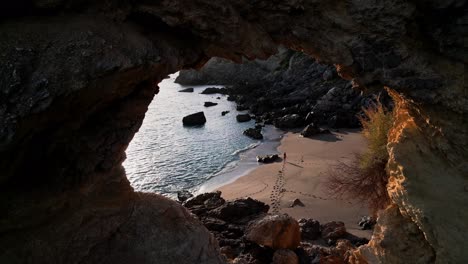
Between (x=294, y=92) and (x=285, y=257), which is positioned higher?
(x=285, y=257)

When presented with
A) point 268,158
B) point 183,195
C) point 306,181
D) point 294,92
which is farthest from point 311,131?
point 294,92

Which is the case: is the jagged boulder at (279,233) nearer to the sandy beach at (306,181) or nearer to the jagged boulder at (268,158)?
the sandy beach at (306,181)

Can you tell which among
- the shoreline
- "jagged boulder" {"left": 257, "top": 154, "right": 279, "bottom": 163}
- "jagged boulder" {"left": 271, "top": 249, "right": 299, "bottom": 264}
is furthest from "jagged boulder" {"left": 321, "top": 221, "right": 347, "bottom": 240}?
"jagged boulder" {"left": 257, "top": 154, "right": 279, "bottom": 163}

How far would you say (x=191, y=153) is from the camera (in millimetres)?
30656

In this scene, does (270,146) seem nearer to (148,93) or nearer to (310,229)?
(310,229)

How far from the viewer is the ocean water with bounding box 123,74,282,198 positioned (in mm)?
24594

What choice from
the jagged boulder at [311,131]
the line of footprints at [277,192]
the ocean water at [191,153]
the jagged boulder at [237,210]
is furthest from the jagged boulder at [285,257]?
the jagged boulder at [311,131]

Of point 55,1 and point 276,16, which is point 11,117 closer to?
point 55,1

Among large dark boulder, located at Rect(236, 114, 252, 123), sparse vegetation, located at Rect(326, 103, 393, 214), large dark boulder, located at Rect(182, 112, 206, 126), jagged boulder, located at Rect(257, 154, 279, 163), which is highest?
sparse vegetation, located at Rect(326, 103, 393, 214)

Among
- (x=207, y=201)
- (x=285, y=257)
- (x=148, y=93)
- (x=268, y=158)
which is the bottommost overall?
(x=268, y=158)

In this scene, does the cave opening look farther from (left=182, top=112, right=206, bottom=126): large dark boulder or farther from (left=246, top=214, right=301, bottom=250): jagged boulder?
(left=246, top=214, right=301, bottom=250): jagged boulder

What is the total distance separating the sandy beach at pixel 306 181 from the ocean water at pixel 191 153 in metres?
1.74

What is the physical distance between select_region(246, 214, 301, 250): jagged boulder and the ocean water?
Answer: 11.0m

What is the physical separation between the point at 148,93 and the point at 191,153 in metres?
22.3
